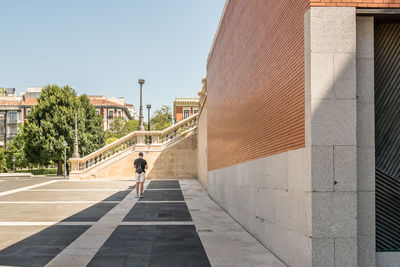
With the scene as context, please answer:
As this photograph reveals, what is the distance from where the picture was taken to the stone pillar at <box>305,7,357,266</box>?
4.56m

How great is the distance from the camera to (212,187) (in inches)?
559

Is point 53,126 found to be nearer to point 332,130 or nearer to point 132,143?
point 132,143

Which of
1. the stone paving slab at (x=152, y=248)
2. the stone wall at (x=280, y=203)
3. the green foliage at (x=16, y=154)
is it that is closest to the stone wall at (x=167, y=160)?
the stone wall at (x=280, y=203)

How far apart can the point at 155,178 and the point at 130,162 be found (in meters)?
2.00

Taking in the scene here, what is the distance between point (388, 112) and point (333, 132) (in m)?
1.06

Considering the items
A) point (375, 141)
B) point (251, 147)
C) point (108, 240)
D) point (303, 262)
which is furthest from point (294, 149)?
point (108, 240)

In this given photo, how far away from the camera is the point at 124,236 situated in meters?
7.43

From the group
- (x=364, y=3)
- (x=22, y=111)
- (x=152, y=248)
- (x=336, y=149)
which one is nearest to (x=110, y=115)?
(x=22, y=111)

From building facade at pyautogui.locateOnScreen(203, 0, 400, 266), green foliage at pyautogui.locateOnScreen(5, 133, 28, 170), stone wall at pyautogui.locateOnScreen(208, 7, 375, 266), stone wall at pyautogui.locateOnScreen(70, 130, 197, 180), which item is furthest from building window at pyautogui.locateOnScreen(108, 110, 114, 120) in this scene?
stone wall at pyautogui.locateOnScreen(208, 7, 375, 266)

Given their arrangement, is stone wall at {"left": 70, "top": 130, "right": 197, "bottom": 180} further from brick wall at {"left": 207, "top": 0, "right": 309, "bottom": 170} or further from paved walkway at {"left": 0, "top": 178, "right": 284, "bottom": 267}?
brick wall at {"left": 207, "top": 0, "right": 309, "bottom": 170}

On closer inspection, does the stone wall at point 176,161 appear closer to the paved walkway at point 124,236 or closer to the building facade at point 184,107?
the paved walkway at point 124,236

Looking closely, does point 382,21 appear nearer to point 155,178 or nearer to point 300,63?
point 300,63

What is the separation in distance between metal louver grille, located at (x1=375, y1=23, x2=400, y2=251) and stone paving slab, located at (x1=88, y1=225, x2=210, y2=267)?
2664 mm

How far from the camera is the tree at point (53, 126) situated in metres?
42.6
